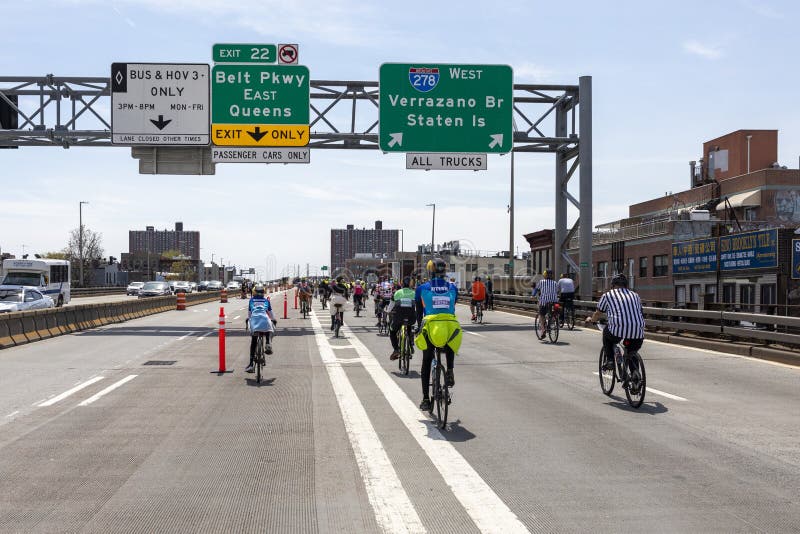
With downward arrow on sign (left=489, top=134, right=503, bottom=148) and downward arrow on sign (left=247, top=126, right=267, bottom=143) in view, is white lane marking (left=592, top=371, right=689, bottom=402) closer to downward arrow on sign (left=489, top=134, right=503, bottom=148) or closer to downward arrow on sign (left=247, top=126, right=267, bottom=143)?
downward arrow on sign (left=489, top=134, right=503, bottom=148)

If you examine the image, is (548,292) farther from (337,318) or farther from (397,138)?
(397,138)

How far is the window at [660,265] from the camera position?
155 feet

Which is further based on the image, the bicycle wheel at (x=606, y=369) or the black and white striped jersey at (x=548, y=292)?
the black and white striped jersey at (x=548, y=292)

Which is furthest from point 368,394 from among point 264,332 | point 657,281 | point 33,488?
point 657,281

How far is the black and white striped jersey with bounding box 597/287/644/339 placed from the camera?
10.2 metres

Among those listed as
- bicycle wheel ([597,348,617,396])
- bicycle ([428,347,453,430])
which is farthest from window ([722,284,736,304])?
bicycle ([428,347,453,430])

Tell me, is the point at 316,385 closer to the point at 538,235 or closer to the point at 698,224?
the point at 698,224

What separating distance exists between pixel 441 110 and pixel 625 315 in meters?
17.1

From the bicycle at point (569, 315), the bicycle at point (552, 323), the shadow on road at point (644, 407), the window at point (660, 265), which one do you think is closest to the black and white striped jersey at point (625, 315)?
the shadow on road at point (644, 407)

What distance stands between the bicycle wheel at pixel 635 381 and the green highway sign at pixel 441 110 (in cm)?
1681

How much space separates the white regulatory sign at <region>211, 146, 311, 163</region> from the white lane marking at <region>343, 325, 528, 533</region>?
16133 millimetres

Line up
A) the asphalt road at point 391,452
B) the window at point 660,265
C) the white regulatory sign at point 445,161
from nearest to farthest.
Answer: the asphalt road at point 391,452 < the white regulatory sign at point 445,161 < the window at point 660,265

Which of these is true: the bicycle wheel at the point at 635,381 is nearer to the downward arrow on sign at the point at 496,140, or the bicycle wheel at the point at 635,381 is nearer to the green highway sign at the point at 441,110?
the green highway sign at the point at 441,110

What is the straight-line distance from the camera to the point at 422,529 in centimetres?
508
